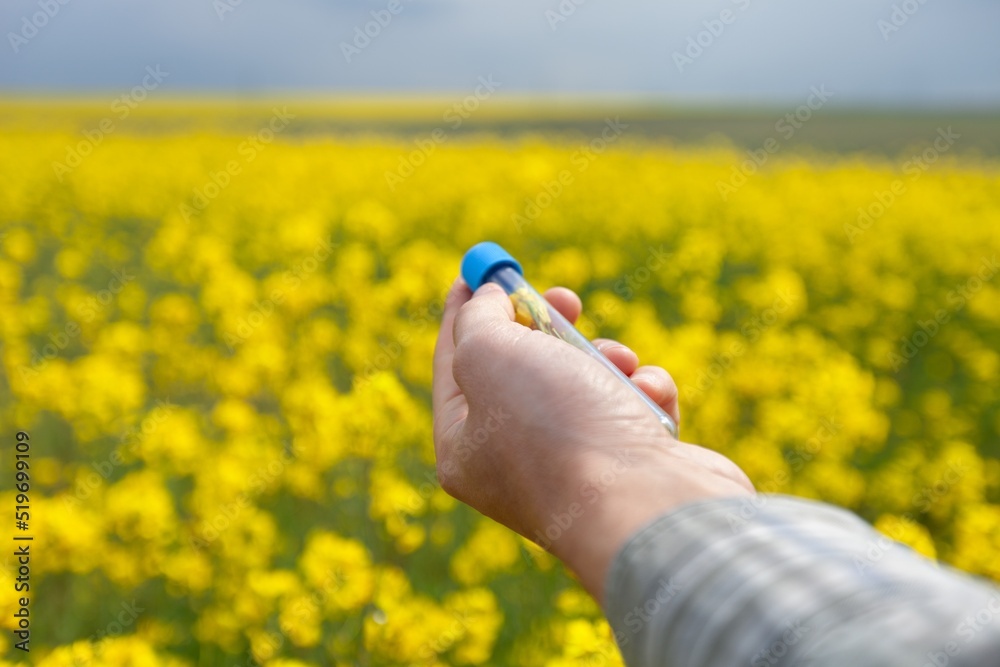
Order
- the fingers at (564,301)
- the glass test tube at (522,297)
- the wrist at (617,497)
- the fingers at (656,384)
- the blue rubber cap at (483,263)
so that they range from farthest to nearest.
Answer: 1. the fingers at (564,301)
2. the blue rubber cap at (483,263)
3. the fingers at (656,384)
4. the glass test tube at (522,297)
5. the wrist at (617,497)

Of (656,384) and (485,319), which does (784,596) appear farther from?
(656,384)

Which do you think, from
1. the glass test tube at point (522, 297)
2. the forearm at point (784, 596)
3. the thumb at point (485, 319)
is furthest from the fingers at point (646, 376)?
the forearm at point (784, 596)

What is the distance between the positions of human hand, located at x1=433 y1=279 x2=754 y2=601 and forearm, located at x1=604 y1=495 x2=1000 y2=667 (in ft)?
0.17

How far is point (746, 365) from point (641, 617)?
2306 mm

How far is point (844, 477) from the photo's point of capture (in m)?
2.62

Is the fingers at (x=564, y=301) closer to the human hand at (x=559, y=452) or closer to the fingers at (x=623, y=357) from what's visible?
the fingers at (x=623, y=357)

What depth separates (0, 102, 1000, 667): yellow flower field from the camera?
1.86m

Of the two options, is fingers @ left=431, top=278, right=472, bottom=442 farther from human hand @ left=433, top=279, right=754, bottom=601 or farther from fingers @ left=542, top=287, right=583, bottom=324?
fingers @ left=542, top=287, right=583, bottom=324

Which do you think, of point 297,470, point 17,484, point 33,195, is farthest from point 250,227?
point 297,470

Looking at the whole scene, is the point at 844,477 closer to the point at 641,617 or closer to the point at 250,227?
the point at 641,617

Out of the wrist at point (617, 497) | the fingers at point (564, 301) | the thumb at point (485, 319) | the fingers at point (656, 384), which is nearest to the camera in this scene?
the wrist at point (617, 497)

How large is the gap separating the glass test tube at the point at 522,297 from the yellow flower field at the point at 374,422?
19.5 inches

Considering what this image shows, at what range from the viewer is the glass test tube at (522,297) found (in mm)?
1292

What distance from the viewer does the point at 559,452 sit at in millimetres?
960
